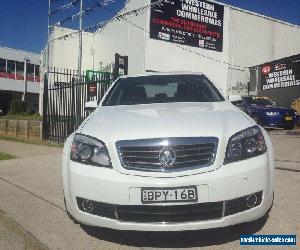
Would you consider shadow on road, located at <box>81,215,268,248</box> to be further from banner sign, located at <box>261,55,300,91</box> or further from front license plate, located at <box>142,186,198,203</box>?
banner sign, located at <box>261,55,300,91</box>

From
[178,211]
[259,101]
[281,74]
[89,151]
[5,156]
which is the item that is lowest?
[5,156]

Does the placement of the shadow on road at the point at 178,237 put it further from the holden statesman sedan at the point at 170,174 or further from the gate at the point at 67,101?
the gate at the point at 67,101

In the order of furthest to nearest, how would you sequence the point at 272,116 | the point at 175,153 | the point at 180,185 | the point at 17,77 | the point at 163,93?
the point at 17,77 → the point at 272,116 → the point at 163,93 → the point at 175,153 → the point at 180,185

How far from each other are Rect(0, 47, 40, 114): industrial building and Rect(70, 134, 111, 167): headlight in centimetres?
4179

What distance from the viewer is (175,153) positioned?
9.29ft

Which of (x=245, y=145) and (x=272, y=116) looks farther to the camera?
(x=272, y=116)

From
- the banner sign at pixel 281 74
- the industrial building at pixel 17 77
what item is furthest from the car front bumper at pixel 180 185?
the industrial building at pixel 17 77

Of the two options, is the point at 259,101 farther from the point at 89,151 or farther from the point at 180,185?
the point at 180,185

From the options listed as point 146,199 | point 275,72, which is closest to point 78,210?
point 146,199

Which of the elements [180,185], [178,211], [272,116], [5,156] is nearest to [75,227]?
[178,211]

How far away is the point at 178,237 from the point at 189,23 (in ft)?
84.3

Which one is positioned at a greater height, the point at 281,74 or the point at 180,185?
the point at 281,74

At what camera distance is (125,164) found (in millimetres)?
2881

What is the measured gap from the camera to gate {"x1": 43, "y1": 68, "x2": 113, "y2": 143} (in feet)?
33.3
